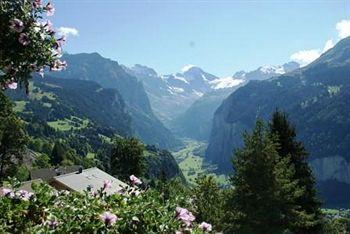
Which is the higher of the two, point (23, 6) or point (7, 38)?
point (23, 6)

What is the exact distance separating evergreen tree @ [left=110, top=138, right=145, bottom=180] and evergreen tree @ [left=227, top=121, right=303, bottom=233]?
60835 millimetres

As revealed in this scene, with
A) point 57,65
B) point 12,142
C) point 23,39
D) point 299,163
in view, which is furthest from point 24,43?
point 12,142

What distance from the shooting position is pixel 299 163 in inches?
2110

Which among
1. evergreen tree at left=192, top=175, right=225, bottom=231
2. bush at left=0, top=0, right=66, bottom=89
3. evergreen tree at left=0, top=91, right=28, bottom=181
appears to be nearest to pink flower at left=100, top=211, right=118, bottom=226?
bush at left=0, top=0, right=66, bottom=89

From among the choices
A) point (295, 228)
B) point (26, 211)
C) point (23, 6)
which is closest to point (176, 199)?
point (26, 211)

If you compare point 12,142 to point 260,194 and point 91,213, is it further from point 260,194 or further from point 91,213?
point 91,213

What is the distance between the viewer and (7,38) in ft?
34.5

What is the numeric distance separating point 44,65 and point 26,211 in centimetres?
387

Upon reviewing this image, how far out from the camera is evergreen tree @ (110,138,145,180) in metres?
103

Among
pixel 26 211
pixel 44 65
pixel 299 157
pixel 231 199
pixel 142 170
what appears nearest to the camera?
pixel 26 211

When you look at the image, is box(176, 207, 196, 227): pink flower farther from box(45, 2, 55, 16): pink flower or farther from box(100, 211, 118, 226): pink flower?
box(45, 2, 55, 16): pink flower

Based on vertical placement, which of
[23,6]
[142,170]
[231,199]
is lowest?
[142,170]

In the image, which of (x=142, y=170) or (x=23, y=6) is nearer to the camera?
(x=23, y=6)

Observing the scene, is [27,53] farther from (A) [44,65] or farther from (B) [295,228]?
(B) [295,228]
